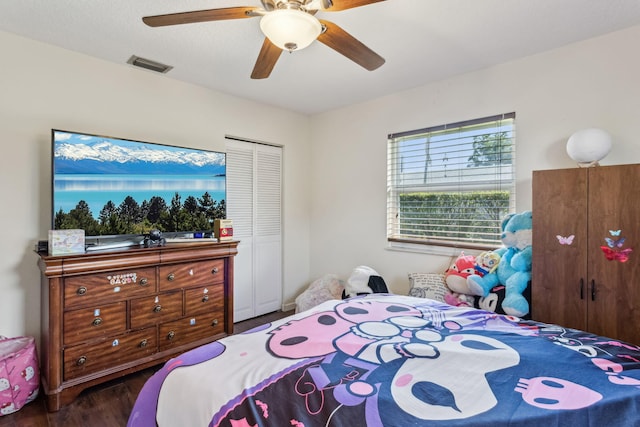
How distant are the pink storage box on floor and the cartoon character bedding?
1.43 meters

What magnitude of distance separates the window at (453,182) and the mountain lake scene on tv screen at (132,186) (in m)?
1.86

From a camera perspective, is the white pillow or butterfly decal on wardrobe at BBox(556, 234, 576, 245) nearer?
butterfly decal on wardrobe at BBox(556, 234, 576, 245)

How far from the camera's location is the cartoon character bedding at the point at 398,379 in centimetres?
100

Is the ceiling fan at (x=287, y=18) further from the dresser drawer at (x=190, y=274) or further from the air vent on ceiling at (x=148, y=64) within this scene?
the dresser drawer at (x=190, y=274)

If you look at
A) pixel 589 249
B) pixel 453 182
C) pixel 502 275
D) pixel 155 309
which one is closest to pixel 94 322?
pixel 155 309

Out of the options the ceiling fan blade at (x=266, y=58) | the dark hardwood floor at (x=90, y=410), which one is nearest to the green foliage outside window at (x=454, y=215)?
the ceiling fan blade at (x=266, y=58)

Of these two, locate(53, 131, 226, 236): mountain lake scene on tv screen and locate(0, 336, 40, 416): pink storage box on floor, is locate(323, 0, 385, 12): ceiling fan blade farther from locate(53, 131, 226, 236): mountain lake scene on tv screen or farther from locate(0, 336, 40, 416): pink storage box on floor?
locate(0, 336, 40, 416): pink storage box on floor

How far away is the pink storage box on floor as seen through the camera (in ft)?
6.89

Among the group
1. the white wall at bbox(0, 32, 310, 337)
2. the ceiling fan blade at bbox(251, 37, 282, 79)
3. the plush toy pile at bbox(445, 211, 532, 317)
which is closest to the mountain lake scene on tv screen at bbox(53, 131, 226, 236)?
the white wall at bbox(0, 32, 310, 337)

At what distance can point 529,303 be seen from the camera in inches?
92.7

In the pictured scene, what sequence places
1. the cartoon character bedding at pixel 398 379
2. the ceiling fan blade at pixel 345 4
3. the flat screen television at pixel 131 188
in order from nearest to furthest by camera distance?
the cartoon character bedding at pixel 398 379
the ceiling fan blade at pixel 345 4
the flat screen television at pixel 131 188

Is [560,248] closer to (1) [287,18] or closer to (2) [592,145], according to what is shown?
(2) [592,145]

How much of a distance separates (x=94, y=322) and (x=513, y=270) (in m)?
3.01

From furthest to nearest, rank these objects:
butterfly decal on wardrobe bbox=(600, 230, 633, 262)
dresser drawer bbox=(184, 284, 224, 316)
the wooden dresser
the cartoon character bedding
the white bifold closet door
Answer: the white bifold closet door, dresser drawer bbox=(184, 284, 224, 316), the wooden dresser, butterfly decal on wardrobe bbox=(600, 230, 633, 262), the cartoon character bedding
